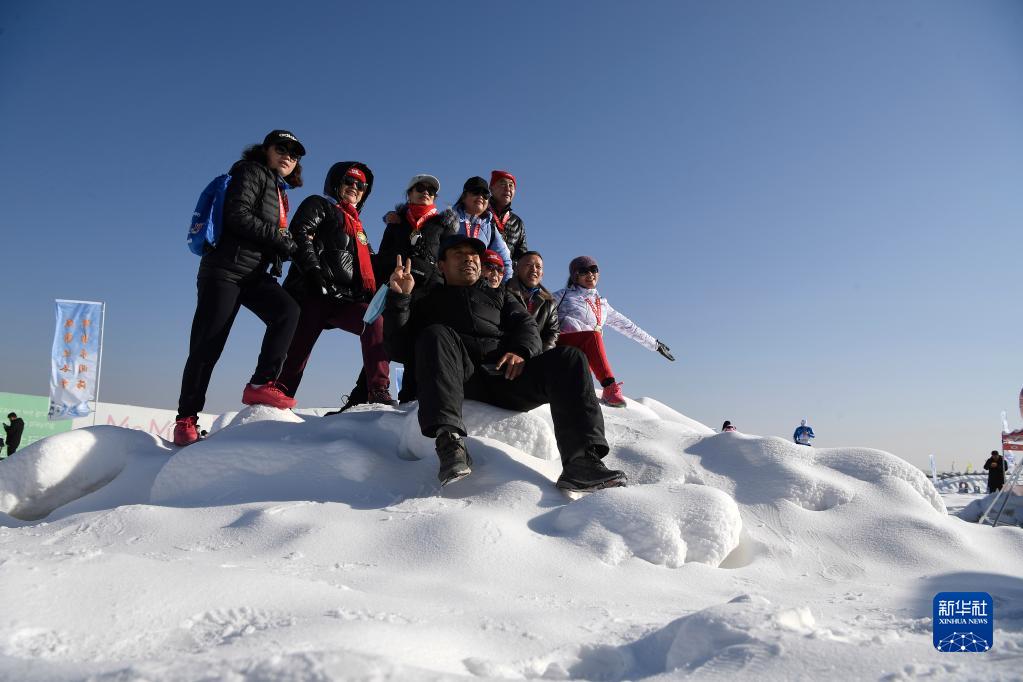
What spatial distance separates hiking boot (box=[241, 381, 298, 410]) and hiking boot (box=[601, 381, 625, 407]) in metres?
2.09

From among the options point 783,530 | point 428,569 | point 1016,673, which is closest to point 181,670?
point 428,569

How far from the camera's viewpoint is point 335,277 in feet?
12.5

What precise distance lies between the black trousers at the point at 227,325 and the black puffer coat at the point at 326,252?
293mm

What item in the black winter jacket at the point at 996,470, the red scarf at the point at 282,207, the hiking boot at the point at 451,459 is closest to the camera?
the hiking boot at the point at 451,459

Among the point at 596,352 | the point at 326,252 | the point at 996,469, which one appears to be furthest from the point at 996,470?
the point at 326,252

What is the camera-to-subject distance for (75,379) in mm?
9805

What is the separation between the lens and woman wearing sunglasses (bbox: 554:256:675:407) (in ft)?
14.0

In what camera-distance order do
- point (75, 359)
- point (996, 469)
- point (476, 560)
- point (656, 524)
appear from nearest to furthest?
point (476, 560), point (656, 524), point (75, 359), point (996, 469)

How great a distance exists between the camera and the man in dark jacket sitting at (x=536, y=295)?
3994 millimetres

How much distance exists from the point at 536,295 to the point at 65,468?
9.47 feet

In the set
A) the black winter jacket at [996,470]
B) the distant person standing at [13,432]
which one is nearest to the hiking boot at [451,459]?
the distant person standing at [13,432]

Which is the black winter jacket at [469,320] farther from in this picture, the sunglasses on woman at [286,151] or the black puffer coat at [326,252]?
the sunglasses on woman at [286,151]

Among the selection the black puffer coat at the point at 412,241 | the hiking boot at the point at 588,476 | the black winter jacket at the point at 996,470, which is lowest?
the black winter jacket at the point at 996,470

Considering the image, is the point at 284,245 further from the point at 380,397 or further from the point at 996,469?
the point at 996,469
